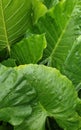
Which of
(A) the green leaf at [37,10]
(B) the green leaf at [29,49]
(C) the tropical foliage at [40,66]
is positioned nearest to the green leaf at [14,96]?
(C) the tropical foliage at [40,66]

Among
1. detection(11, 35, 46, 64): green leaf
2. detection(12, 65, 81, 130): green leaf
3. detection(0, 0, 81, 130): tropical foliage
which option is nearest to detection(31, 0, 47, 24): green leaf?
detection(0, 0, 81, 130): tropical foliage

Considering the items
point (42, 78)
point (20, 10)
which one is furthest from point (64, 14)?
point (42, 78)

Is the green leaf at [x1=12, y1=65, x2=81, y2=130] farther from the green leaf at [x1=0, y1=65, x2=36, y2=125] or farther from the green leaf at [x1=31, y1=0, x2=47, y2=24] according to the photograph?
the green leaf at [x1=31, y1=0, x2=47, y2=24]

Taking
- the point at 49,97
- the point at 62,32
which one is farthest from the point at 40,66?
the point at 62,32

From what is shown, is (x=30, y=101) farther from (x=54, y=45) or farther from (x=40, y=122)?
(x=54, y=45)

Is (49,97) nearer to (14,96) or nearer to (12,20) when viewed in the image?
(14,96)

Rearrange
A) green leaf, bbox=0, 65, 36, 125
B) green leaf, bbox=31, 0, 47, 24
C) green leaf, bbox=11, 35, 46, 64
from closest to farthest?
1. green leaf, bbox=0, 65, 36, 125
2. green leaf, bbox=11, 35, 46, 64
3. green leaf, bbox=31, 0, 47, 24

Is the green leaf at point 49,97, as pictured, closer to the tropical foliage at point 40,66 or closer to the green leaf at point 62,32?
the tropical foliage at point 40,66
